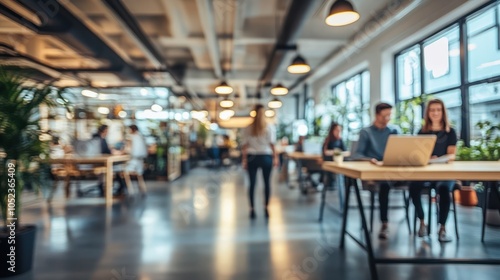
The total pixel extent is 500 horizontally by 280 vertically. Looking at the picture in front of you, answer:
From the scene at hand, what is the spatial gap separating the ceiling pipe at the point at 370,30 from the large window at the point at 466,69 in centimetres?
81

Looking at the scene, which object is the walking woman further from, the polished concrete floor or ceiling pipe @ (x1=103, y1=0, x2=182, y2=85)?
ceiling pipe @ (x1=103, y1=0, x2=182, y2=85)

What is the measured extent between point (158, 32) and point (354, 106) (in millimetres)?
5033

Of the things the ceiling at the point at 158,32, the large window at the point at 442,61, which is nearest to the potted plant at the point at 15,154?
the ceiling at the point at 158,32

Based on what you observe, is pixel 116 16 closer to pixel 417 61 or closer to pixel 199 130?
pixel 417 61

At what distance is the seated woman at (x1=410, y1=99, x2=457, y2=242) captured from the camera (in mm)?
3305

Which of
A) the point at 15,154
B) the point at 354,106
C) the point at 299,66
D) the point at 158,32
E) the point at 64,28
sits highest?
the point at 158,32

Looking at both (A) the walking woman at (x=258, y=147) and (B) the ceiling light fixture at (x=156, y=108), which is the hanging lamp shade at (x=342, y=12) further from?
(B) the ceiling light fixture at (x=156, y=108)

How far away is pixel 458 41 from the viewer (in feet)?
19.1

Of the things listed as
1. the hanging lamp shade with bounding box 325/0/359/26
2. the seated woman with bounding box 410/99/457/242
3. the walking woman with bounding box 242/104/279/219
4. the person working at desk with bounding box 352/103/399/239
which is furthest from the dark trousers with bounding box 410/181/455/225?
the hanging lamp shade with bounding box 325/0/359/26

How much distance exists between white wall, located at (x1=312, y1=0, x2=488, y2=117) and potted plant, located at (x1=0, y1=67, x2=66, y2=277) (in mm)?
5668

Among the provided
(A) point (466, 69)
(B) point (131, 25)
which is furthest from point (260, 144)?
(A) point (466, 69)

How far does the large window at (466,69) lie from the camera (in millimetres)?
5141

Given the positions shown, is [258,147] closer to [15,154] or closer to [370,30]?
[15,154]

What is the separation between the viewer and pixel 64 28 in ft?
16.1
